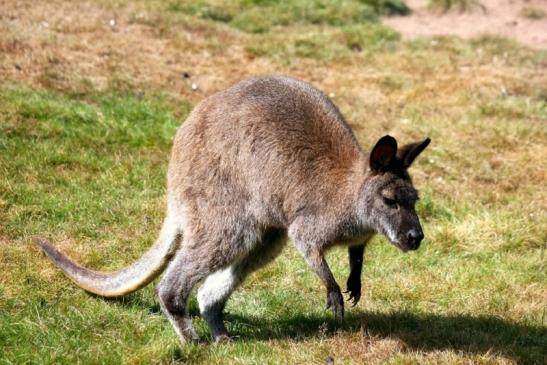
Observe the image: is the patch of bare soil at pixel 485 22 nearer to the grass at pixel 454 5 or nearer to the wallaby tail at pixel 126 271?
the grass at pixel 454 5

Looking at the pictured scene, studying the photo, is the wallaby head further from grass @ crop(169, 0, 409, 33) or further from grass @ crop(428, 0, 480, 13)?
grass @ crop(428, 0, 480, 13)

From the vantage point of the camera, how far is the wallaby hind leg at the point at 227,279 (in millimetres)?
5254

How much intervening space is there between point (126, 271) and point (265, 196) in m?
1.03

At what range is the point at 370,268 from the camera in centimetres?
641

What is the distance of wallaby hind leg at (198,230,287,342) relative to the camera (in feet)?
17.2

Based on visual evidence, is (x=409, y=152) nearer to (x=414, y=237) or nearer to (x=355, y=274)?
(x=414, y=237)

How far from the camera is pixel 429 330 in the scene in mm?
5312

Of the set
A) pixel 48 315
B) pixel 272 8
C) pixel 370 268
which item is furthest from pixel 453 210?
pixel 272 8

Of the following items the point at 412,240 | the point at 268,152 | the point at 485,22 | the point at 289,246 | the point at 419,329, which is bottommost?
the point at 289,246

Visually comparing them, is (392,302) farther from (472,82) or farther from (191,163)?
(472,82)

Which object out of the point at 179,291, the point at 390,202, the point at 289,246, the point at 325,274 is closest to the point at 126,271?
the point at 179,291

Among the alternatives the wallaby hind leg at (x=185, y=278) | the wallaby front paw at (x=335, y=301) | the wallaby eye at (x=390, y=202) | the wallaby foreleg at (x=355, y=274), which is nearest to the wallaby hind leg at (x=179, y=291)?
the wallaby hind leg at (x=185, y=278)

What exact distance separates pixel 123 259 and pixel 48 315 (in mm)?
1031

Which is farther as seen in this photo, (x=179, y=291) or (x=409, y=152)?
(x=179, y=291)
